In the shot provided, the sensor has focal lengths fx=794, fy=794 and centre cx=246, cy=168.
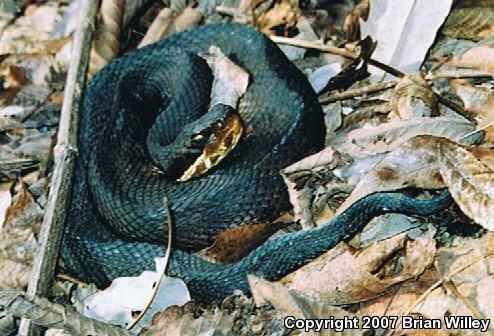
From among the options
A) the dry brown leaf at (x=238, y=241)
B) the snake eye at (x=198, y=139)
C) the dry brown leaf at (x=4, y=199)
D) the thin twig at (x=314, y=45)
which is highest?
the thin twig at (x=314, y=45)

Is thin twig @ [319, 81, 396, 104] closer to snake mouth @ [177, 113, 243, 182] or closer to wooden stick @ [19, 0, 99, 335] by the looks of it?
snake mouth @ [177, 113, 243, 182]

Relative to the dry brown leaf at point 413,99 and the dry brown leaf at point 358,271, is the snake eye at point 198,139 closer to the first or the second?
the dry brown leaf at point 413,99

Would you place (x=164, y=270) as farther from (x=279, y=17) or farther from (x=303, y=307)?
(x=279, y=17)

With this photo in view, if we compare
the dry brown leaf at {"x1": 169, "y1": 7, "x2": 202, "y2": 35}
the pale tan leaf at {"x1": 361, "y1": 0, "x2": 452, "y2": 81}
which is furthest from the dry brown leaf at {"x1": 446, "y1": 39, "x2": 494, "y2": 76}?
the dry brown leaf at {"x1": 169, "y1": 7, "x2": 202, "y2": 35}

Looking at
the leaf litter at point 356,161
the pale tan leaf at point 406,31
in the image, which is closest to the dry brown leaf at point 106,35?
the leaf litter at point 356,161

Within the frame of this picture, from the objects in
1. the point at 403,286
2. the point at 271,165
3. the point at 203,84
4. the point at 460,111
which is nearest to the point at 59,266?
the point at 271,165

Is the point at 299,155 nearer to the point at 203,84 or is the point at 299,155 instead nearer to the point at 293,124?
the point at 293,124
